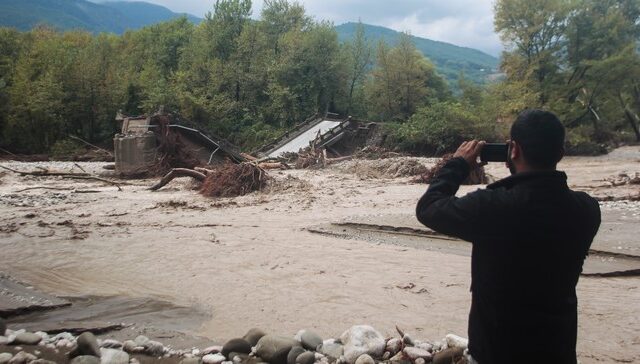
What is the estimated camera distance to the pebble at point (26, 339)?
189 inches

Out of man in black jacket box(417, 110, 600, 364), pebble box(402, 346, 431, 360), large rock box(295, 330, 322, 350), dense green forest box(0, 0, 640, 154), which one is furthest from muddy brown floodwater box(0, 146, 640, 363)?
dense green forest box(0, 0, 640, 154)

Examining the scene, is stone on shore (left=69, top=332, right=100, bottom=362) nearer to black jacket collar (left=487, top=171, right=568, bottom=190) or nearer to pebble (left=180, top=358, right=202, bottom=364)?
pebble (left=180, top=358, right=202, bottom=364)

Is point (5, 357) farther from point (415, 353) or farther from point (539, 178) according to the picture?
point (539, 178)

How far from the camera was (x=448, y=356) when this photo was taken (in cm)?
424

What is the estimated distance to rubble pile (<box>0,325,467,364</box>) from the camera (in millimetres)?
4340

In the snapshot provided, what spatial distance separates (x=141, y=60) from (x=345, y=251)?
53816mm

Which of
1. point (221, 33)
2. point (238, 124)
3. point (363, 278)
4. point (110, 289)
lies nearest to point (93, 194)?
point (110, 289)

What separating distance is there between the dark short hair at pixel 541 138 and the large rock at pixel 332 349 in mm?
2835

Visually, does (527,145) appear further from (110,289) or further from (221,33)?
(221,33)

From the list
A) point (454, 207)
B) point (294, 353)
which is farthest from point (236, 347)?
point (454, 207)

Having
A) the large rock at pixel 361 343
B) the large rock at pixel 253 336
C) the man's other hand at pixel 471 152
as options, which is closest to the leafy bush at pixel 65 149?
the large rock at pixel 253 336

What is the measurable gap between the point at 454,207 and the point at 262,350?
2.86 metres

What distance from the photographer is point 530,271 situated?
7.21 ft

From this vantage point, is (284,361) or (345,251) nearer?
(284,361)
